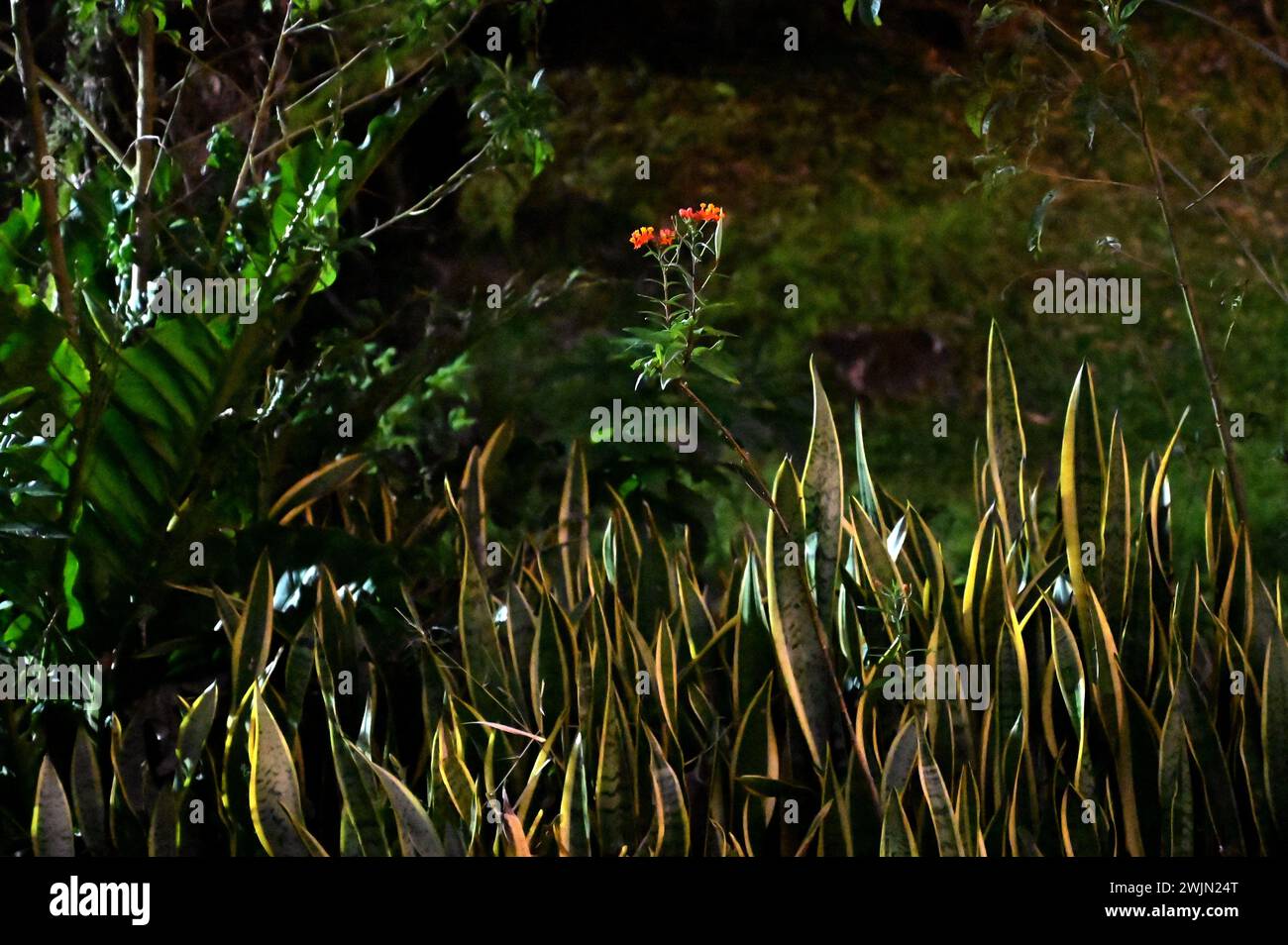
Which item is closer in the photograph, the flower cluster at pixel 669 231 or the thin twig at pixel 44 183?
the flower cluster at pixel 669 231

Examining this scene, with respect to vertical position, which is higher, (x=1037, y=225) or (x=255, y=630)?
(x=1037, y=225)

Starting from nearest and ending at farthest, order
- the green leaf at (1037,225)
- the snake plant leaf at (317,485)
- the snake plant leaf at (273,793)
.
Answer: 1. the snake plant leaf at (273,793)
2. the green leaf at (1037,225)
3. the snake plant leaf at (317,485)

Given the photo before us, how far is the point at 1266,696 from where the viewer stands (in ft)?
4.86

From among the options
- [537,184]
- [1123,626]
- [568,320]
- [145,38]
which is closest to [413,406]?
[145,38]

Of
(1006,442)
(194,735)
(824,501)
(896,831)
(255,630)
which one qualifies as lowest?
(896,831)

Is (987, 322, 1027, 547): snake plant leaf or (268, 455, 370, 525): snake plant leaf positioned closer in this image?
(987, 322, 1027, 547): snake plant leaf

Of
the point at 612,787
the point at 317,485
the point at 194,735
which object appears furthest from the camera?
the point at 317,485

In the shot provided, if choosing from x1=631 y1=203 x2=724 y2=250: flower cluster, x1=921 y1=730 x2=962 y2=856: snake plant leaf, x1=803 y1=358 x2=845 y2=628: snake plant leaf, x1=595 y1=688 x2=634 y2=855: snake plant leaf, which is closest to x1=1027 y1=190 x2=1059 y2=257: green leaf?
x1=803 y1=358 x2=845 y2=628: snake plant leaf

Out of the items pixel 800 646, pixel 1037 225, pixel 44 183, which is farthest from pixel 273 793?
pixel 1037 225

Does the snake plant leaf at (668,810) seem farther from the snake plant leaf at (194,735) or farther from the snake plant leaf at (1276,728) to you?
the snake plant leaf at (1276,728)

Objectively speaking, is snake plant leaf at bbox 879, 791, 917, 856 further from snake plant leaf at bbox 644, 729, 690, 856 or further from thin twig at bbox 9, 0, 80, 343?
thin twig at bbox 9, 0, 80, 343

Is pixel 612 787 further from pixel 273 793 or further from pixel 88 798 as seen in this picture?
pixel 88 798

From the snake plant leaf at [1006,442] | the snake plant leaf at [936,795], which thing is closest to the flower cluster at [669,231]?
the snake plant leaf at [1006,442]
